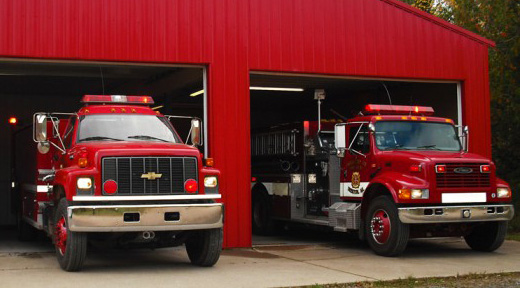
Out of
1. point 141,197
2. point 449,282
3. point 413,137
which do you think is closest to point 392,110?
point 413,137

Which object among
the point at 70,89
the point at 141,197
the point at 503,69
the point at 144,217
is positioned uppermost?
Result: the point at 503,69

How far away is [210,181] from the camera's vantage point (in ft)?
33.8

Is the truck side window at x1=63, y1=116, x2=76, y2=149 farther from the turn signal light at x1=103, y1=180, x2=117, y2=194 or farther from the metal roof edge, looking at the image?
the metal roof edge

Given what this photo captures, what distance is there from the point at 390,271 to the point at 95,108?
18.2 ft

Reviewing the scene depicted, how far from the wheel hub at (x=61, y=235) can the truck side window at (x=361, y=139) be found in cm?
596

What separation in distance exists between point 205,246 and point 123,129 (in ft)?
7.73

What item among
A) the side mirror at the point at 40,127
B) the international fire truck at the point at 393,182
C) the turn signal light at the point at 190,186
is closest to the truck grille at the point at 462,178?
the international fire truck at the point at 393,182

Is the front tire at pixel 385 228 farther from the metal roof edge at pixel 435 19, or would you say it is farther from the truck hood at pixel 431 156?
the metal roof edge at pixel 435 19

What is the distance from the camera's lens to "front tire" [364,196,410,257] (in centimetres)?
1192

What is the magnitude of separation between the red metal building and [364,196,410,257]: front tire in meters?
2.53

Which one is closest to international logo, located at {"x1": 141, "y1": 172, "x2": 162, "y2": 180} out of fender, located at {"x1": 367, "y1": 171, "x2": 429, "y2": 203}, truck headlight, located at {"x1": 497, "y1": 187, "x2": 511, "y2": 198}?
fender, located at {"x1": 367, "y1": 171, "x2": 429, "y2": 203}

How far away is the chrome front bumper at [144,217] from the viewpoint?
9.39m

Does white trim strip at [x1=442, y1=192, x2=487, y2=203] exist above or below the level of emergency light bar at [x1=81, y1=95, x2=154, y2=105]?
below

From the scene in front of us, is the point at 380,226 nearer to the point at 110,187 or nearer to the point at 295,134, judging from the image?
the point at 295,134
